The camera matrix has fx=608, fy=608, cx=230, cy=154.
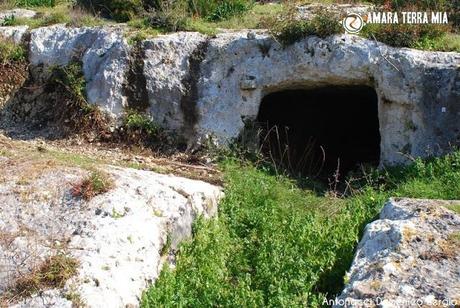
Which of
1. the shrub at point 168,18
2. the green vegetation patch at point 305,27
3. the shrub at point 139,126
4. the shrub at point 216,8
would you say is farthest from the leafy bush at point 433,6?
the shrub at point 139,126

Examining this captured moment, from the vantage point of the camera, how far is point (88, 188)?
6.55 m

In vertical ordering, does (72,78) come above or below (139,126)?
above

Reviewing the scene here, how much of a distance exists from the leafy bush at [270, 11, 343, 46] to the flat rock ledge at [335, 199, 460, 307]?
4.28 m

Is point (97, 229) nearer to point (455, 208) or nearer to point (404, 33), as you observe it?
point (455, 208)

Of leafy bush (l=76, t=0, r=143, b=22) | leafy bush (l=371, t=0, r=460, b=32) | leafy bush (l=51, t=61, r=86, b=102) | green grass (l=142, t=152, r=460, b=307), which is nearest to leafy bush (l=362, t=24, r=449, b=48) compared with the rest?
leafy bush (l=371, t=0, r=460, b=32)

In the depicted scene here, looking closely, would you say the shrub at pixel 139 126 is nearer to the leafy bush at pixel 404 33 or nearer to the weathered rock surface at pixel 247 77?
the weathered rock surface at pixel 247 77

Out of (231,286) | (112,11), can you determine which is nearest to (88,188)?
(231,286)

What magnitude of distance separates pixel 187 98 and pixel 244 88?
0.98 m

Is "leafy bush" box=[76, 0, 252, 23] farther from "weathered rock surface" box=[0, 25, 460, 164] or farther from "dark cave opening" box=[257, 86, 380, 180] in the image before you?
"dark cave opening" box=[257, 86, 380, 180]

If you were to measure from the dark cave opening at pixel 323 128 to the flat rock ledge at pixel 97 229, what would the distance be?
376 centimetres

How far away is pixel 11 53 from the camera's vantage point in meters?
11.5

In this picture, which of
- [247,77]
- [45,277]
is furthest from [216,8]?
[45,277]

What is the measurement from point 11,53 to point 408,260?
890 centimetres

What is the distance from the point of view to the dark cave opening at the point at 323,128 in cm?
1094
